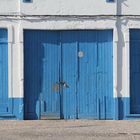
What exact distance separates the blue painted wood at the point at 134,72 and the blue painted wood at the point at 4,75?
346 cm

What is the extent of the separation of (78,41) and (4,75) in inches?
90.4

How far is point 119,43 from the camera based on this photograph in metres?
18.2

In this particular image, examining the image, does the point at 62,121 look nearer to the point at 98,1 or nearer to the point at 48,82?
the point at 48,82

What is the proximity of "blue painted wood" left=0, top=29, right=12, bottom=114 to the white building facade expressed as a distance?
0.03 m

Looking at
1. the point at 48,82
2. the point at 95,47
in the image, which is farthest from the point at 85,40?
the point at 48,82

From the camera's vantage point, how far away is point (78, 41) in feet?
60.0

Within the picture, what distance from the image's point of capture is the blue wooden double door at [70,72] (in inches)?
717

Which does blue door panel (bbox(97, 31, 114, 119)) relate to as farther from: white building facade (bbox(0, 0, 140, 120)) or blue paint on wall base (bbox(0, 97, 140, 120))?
blue paint on wall base (bbox(0, 97, 140, 120))

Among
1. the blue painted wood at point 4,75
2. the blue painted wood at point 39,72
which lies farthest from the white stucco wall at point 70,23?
the blue painted wood at point 39,72

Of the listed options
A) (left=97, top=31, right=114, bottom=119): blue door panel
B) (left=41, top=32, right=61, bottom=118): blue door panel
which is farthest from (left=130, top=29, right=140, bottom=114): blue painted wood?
(left=41, top=32, right=61, bottom=118): blue door panel

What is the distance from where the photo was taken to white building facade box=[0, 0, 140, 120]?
1809 cm

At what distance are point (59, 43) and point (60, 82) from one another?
3.62ft

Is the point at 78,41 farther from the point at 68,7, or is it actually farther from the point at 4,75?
the point at 4,75

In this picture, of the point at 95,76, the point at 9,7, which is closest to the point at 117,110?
the point at 95,76
